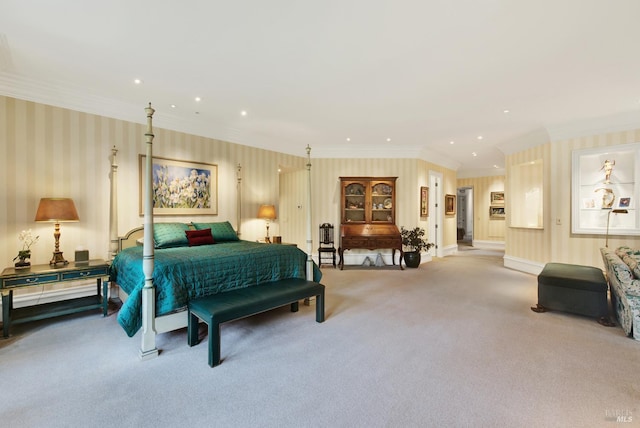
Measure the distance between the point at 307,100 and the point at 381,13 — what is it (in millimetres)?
1896

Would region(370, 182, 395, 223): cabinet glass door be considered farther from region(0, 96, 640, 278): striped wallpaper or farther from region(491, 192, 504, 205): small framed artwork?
region(491, 192, 504, 205): small framed artwork

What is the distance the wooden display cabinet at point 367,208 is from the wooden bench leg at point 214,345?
424cm

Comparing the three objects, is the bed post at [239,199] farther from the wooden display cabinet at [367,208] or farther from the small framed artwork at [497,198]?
the small framed artwork at [497,198]

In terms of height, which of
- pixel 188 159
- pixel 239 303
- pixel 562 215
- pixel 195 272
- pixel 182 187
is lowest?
pixel 239 303

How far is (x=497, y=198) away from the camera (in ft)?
33.5

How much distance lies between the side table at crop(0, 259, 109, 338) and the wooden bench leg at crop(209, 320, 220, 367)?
1937mm

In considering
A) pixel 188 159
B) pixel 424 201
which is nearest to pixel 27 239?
pixel 188 159

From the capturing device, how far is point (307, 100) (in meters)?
4.01

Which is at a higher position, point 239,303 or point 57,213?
point 57,213

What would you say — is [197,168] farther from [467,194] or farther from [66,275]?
[467,194]

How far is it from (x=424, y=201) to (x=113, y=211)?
6402 mm

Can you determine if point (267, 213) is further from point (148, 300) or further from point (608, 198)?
point (608, 198)

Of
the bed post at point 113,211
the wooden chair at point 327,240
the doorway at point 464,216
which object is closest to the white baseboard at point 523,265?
the wooden chair at point 327,240

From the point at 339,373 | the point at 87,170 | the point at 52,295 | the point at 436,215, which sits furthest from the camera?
the point at 436,215
